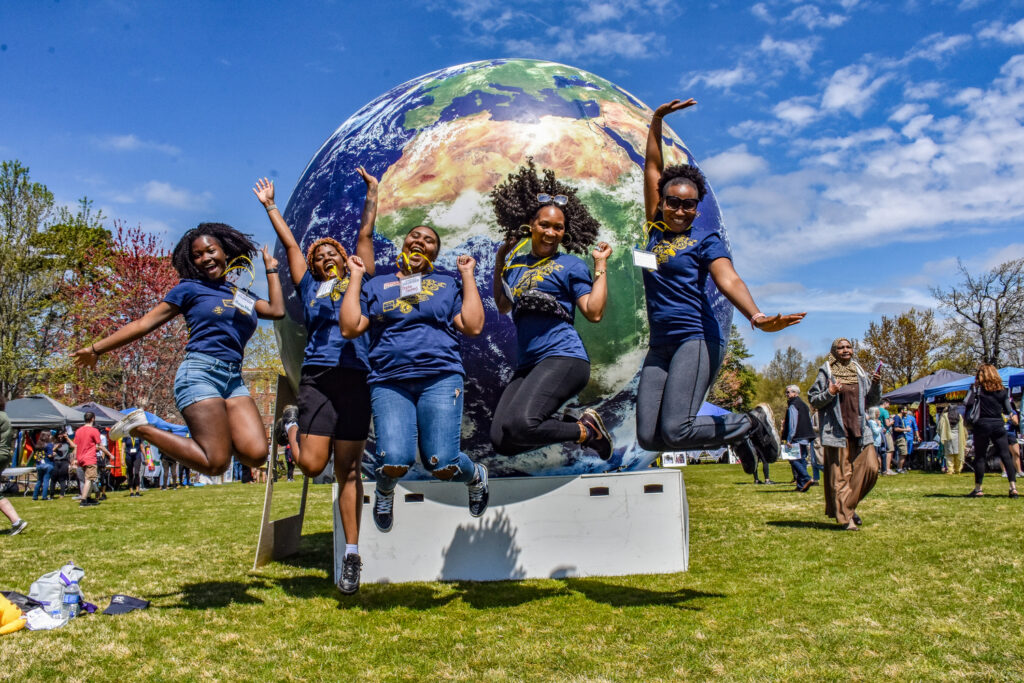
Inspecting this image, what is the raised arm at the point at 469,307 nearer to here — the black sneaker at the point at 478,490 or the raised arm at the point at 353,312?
the raised arm at the point at 353,312

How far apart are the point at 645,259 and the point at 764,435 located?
4.68ft

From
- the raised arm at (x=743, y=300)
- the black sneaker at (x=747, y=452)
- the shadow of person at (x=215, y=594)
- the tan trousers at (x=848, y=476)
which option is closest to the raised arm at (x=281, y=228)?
the shadow of person at (x=215, y=594)

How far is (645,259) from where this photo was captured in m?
4.11

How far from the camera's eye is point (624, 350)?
17.1 feet

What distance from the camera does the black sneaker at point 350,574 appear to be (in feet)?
13.9

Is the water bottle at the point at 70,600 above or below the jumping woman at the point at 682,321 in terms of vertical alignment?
below

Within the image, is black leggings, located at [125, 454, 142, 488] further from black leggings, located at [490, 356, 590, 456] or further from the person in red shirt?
black leggings, located at [490, 356, 590, 456]

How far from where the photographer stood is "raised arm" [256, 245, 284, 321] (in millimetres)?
4645

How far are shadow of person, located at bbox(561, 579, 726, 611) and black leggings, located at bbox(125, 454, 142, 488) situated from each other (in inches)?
649

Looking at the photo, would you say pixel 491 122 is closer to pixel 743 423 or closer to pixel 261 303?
pixel 261 303

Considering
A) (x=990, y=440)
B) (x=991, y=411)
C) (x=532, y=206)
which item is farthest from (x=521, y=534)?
(x=990, y=440)

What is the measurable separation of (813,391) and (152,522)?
9.02m

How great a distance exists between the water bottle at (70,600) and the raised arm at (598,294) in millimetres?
3577

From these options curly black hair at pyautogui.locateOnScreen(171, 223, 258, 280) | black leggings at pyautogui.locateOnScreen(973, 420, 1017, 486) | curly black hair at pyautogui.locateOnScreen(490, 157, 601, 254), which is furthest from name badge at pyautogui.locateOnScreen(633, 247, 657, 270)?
black leggings at pyautogui.locateOnScreen(973, 420, 1017, 486)
